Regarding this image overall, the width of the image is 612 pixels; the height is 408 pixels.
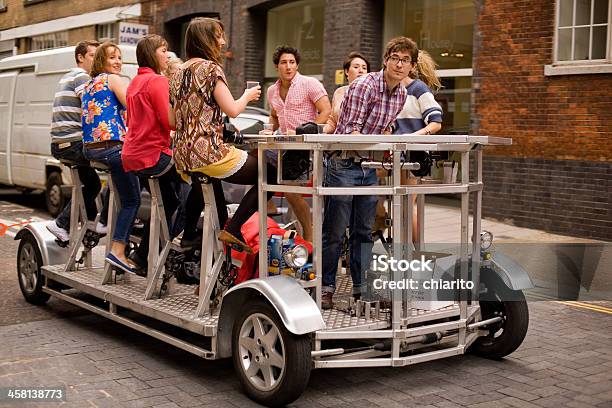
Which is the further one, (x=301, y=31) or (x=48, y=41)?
(x=48, y=41)

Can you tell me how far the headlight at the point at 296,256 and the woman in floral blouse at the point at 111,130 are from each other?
1.96 metres

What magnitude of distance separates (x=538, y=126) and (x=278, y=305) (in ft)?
28.6

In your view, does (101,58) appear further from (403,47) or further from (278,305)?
(278,305)

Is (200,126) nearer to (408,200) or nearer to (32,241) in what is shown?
(408,200)

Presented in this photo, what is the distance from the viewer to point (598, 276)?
9250 mm

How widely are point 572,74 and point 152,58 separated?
753 centimetres

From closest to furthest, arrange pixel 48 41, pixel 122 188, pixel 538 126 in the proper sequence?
pixel 122 188 < pixel 538 126 < pixel 48 41

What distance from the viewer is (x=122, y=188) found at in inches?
261

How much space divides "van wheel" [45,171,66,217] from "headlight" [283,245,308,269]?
9.27m

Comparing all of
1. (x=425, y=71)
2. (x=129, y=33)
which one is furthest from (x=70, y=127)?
(x=129, y=33)

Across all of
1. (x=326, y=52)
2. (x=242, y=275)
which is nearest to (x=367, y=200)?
(x=242, y=275)

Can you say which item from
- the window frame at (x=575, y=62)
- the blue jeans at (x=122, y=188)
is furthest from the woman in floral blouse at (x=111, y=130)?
the window frame at (x=575, y=62)

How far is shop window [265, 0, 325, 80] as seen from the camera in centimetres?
1766

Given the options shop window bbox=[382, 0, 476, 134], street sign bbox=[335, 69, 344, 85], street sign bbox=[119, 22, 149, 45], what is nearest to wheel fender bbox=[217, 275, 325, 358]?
shop window bbox=[382, 0, 476, 134]
